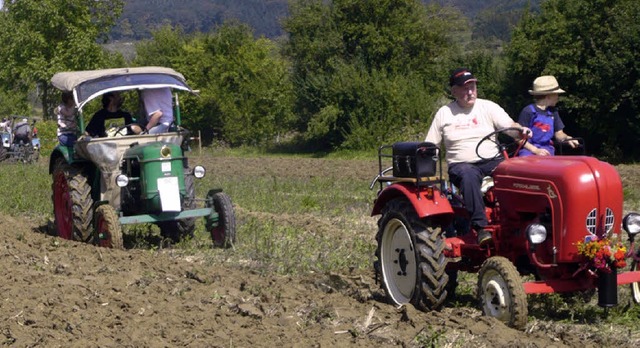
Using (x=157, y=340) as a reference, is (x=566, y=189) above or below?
above

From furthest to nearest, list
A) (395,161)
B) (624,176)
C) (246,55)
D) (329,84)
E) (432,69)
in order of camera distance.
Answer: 1. (246,55)
2. (432,69)
3. (329,84)
4. (624,176)
5. (395,161)

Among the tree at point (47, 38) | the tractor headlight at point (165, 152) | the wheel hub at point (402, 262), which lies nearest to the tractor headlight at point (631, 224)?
the wheel hub at point (402, 262)

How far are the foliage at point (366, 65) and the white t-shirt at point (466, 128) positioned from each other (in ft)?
88.1

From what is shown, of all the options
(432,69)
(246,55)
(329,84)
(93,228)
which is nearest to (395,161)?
(93,228)

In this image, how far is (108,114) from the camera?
11.9 m

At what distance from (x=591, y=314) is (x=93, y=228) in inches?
237

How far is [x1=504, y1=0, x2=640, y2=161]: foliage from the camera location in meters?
26.0

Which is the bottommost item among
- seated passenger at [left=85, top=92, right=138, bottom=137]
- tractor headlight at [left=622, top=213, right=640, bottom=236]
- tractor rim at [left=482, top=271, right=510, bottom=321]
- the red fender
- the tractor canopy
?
tractor rim at [left=482, top=271, right=510, bottom=321]

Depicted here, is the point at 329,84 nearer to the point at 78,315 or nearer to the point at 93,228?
the point at 93,228

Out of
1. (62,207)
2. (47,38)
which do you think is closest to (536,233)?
(62,207)

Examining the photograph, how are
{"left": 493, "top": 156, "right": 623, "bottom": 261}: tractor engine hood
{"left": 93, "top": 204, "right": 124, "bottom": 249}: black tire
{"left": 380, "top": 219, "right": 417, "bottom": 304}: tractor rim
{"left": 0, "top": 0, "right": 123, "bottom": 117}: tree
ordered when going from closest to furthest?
{"left": 493, "top": 156, "right": 623, "bottom": 261}: tractor engine hood → {"left": 380, "top": 219, "right": 417, "bottom": 304}: tractor rim → {"left": 93, "top": 204, "right": 124, "bottom": 249}: black tire → {"left": 0, "top": 0, "right": 123, "bottom": 117}: tree

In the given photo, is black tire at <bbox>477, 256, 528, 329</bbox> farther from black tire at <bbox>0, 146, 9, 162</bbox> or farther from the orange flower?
black tire at <bbox>0, 146, 9, 162</bbox>

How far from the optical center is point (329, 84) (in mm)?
36844

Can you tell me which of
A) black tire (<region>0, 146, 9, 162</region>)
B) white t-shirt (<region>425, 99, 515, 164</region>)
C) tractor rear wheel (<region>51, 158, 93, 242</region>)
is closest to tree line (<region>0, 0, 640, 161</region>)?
black tire (<region>0, 146, 9, 162</region>)
